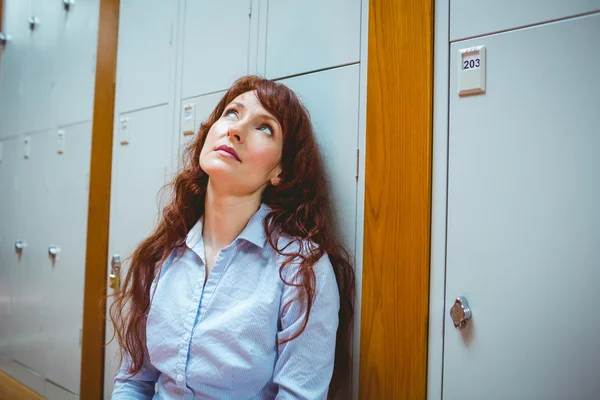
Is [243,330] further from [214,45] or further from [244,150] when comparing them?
[214,45]

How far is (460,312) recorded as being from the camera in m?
1.17

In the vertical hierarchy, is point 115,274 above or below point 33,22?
below

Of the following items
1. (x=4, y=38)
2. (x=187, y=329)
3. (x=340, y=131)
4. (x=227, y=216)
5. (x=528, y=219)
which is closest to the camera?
(x=528, y=219)

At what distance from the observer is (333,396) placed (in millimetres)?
1406

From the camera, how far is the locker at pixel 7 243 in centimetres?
302

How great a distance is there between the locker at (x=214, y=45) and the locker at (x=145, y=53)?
13cm

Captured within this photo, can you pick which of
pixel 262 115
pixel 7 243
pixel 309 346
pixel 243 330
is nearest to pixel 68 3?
pixel 7 243

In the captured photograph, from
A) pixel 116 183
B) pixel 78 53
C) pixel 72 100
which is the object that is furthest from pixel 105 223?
pixel 78 53

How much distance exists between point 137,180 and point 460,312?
64.2 inches

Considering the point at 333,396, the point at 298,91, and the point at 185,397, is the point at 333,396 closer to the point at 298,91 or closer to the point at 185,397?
the point at 185,397

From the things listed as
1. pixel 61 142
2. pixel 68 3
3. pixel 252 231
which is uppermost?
pixel 68 3

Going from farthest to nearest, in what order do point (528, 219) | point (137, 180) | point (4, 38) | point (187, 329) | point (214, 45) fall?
point (4, 38) → point (137, 180) → point (214, 45) → point (187, 329) → point (528, 219)

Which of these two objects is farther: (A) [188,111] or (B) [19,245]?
(B) [19,245]

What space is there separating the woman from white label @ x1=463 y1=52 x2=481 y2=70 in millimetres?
522
